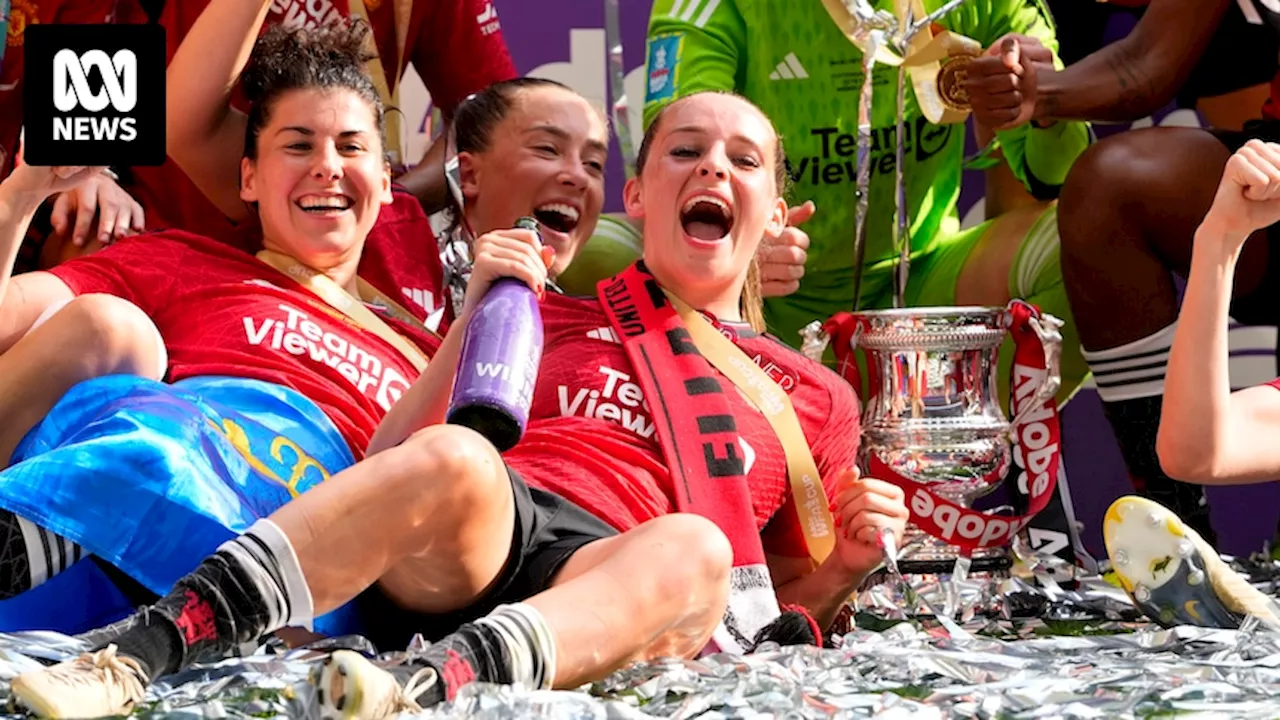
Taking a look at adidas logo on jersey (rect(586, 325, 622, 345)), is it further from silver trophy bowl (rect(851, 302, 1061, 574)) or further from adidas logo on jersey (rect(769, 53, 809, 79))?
adidas logo on jersey (rect(769, 53, 809, 79))

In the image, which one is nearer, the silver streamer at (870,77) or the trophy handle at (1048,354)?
the trophy handle at (1048,354)

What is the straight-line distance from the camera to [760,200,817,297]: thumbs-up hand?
9.09 ft

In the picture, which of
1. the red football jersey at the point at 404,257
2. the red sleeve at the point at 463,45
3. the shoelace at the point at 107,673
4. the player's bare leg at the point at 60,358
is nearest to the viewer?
the shoelace at the point at 107,673

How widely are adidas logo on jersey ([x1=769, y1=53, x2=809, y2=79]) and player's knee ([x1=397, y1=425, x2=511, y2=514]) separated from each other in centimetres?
176

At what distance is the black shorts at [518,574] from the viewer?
1949 mm

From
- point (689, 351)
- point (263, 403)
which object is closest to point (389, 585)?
point (263, 403)

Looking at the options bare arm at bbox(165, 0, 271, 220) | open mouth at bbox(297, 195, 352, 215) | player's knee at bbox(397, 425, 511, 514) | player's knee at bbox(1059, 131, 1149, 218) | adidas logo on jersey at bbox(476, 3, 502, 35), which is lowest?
player's knee at bbox(397, 425, 511, 514)

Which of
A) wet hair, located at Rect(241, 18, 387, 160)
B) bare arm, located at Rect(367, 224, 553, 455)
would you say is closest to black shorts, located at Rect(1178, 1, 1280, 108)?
wet hair, located at Rect(241, 18, 387, 160)

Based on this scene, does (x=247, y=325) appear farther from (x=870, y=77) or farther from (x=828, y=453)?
(x=870, y=77)

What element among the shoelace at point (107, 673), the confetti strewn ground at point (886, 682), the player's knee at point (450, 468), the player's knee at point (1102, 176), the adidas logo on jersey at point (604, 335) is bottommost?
the confetti strewn ground at point (886, 682)

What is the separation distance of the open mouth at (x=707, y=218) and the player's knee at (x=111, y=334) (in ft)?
2.55

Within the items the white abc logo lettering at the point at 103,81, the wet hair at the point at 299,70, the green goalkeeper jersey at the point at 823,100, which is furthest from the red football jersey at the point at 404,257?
the green goalkeeper jersey at the point at 823,100

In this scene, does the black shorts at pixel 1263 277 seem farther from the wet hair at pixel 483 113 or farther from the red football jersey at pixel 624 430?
the wet hair at pixel 483 113

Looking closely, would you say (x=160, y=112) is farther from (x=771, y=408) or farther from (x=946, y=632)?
(x=946, y=632)
